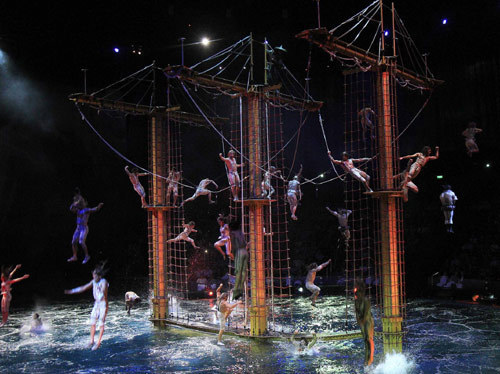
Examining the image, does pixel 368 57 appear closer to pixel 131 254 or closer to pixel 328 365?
pixel 328 365

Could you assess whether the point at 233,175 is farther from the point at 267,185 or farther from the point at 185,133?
the point at 185,133

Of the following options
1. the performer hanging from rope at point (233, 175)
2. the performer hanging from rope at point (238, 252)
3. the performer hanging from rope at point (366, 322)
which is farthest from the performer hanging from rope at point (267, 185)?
the performer hanging from rope at point (366, 322)

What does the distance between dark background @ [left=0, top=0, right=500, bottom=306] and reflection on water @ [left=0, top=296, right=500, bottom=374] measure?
16.1 feet

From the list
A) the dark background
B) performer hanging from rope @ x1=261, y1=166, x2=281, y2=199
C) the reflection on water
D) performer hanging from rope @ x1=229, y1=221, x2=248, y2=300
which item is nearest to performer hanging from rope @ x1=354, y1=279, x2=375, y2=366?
the reflection on water

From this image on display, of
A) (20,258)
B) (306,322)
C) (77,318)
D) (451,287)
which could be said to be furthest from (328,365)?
(20,258)

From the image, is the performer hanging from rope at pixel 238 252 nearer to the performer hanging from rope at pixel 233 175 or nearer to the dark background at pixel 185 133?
the performer hanging from rope at pixel 233 175

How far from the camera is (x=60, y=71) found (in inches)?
731

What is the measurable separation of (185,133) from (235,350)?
42.9 ft

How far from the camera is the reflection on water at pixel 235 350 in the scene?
855cm

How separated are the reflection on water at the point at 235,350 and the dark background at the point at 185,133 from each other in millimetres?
4903

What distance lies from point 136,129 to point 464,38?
12089 mm

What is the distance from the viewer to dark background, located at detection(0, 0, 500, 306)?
1659 centimetres

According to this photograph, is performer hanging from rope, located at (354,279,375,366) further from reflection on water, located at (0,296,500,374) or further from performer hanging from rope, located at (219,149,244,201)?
performer hanging from rope, located at (219,149,244,201)

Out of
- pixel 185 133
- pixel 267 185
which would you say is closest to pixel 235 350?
pixel 267 185
